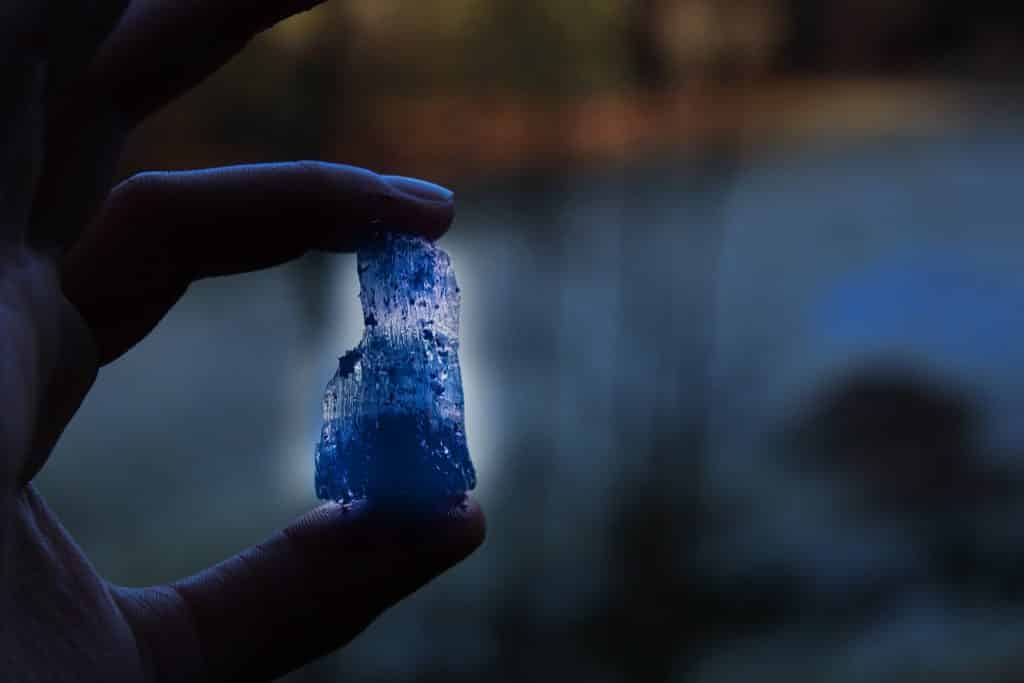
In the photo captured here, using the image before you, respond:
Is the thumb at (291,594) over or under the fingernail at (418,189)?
under

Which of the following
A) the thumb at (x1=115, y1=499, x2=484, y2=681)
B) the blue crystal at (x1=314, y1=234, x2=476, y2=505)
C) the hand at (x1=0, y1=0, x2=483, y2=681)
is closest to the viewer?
the hand at (x1=0, y1=0, x2=483, y2=681)

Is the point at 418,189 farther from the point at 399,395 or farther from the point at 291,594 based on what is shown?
the point at 291,594

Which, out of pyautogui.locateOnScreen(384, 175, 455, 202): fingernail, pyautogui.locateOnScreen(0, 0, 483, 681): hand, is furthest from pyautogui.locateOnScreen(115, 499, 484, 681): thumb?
pyautogui.locateOnScreen(384, 175, 455, 202): fingernail

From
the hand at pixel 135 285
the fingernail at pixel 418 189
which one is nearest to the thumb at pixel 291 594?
the hand at pixel 135 285

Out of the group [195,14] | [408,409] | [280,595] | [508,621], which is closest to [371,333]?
[408,409]

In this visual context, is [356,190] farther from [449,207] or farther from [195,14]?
[195,14]

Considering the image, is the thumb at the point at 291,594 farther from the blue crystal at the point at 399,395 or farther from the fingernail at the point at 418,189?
the fingernail at the point at 418,189

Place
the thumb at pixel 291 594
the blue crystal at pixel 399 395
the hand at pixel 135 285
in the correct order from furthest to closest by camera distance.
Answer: the blue crystal at pixel 399 395
the thumb at pixel 291 594
the hand at pixel 135 285

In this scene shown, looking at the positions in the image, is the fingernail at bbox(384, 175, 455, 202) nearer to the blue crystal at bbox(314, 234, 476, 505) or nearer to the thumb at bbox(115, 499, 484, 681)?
the blue crystal at bbox(314, 234, 476, 505)

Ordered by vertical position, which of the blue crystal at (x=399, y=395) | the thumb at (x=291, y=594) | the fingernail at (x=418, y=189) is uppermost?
the fingernail at (x=418, y=189)
